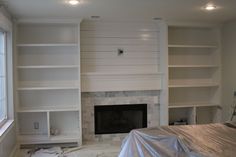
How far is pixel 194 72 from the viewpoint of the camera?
5309mm

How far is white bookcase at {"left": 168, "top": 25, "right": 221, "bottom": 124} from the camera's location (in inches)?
203

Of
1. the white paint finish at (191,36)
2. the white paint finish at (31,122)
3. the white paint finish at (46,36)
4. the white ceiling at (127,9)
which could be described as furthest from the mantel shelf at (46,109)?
the white paint finish at (191,36)

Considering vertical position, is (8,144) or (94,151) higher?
(8,144)

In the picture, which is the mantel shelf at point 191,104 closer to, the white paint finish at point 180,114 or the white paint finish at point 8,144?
the white paint finish at point 180,114

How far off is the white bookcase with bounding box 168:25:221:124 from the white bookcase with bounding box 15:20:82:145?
6.13 ft

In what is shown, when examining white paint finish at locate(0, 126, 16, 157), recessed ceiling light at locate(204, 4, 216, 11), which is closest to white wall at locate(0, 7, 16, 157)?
white paint finish at locate(0, 126, 16, 157)

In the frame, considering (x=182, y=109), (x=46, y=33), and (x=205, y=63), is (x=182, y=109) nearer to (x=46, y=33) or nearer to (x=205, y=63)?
(x=205, y=63)

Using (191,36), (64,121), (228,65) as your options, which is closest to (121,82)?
(64,121)

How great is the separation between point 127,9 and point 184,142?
224 cm

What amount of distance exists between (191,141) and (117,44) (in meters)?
2.87

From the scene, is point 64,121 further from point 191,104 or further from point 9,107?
point 191,104

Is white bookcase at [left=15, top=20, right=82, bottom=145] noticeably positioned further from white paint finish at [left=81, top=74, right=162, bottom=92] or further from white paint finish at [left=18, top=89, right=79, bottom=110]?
white paint finish at [left=81, top=74, right=162, bottom=92]

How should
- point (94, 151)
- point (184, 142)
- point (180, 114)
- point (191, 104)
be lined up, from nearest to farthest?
point (184, 142), point (94, 151), point (191, 104), point (180, 114)

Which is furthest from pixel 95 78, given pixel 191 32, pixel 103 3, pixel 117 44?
pixel 191 32
